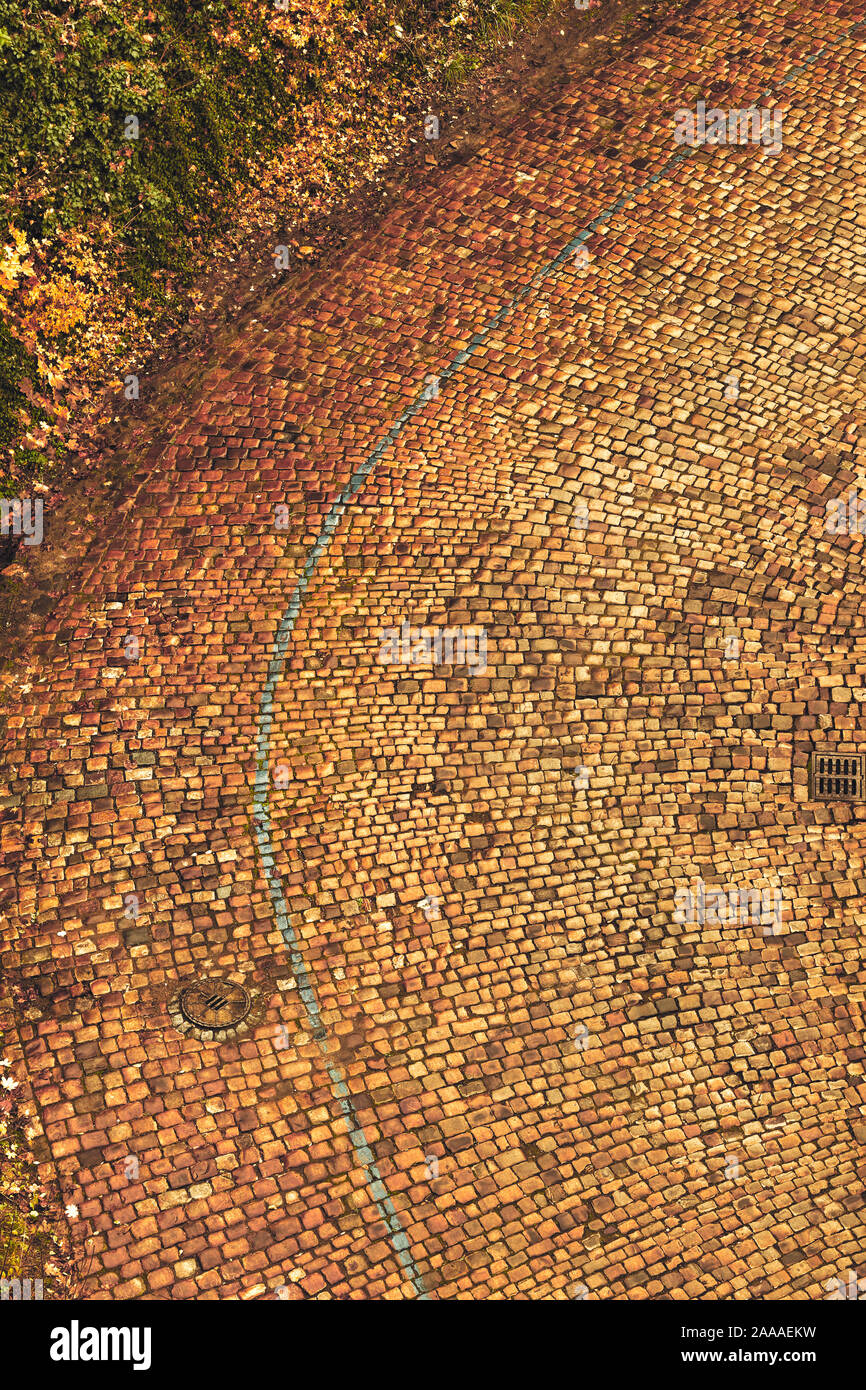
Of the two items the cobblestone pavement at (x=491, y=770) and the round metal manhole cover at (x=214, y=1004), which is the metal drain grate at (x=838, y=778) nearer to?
the cobblestone pavement at (x=491, y=770)

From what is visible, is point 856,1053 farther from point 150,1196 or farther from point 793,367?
point 793,367

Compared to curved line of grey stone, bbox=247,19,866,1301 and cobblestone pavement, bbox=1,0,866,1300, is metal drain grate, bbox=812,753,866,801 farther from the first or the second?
curved line of grey stone, bbox=247,19,866,1301

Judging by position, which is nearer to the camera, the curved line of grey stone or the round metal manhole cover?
the curved line of grey stone

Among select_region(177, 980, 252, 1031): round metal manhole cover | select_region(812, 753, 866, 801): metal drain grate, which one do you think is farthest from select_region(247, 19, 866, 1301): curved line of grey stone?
select_region(812, 753, 866, 801): metal drain grate

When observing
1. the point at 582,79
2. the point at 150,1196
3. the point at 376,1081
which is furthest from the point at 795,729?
the point at 582,79

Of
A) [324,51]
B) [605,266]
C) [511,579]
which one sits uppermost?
[324,51]
